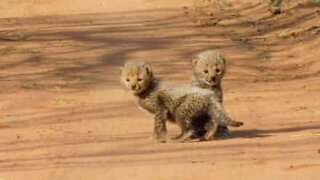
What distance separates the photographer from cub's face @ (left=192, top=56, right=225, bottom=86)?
10.5m

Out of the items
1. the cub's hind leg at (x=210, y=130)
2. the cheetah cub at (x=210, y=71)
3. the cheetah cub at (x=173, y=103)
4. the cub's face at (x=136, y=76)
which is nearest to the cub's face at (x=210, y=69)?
the cheetah cub at (x=210, y=71)

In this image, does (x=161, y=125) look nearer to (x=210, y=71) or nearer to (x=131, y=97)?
(x=210, y=71)

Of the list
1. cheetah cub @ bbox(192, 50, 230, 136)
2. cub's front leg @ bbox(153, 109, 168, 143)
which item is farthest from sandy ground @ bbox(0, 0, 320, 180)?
cheetah cub @ bbox(192, 50, 230, 136)

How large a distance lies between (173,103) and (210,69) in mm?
478

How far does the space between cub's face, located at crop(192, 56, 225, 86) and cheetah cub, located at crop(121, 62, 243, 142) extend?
17 centimetres

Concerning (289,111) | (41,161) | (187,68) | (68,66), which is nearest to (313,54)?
(187,68)

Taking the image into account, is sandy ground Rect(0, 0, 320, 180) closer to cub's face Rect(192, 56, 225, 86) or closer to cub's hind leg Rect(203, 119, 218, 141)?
cub's hind leg Rect(203, 119, 218, 141)

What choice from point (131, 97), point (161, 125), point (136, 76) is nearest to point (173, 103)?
point (161, 125)

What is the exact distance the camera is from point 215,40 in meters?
20.0

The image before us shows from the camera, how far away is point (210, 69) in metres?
10.6

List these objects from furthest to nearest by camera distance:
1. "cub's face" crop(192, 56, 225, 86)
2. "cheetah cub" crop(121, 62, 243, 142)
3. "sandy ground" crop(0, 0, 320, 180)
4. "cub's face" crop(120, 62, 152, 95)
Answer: "cub's face" crop(192, 56, 225, 86), "cub's face" crop(120, 62, 152, 95), "cheetah cub" crop(121, 62, 243, 142), "sandy ground" crop(0, 0, 320, 180)

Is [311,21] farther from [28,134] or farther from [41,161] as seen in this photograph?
[41,161]

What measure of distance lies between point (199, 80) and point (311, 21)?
408 inches

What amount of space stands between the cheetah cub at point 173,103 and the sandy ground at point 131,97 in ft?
0.66
